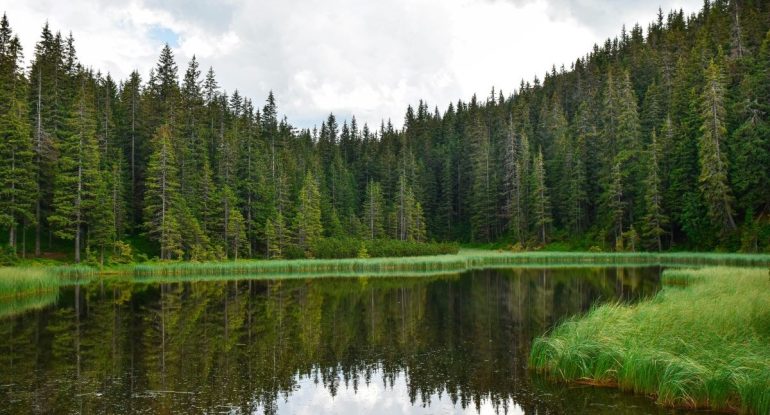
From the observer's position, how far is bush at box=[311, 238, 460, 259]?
66250 millimetres

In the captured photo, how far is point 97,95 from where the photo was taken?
281 ft

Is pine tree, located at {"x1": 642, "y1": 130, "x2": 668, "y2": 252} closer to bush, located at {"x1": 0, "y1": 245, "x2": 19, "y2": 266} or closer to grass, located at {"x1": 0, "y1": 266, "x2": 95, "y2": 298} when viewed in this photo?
grass, located at {"x1": 0, "y1": 266, "x2": 95, "y2": 298}

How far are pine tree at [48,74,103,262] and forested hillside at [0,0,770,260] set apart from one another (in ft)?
0.69

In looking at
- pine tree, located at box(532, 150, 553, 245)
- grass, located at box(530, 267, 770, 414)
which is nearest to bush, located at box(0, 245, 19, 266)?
grass, located at box(530, 267, 770, 414)

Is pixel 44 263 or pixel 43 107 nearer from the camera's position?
pixel 44 263

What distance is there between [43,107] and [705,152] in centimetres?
7279

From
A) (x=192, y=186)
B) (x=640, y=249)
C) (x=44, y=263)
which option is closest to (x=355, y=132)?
(x=192, y=186)

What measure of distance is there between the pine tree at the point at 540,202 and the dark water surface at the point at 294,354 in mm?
51334

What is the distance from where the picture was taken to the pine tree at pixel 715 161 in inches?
2270

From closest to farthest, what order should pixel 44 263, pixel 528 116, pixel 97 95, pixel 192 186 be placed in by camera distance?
pixel 44 263
pixel 192 186
pixel 97 95
pixel 528 116

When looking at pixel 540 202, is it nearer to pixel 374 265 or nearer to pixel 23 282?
pixel 374 265

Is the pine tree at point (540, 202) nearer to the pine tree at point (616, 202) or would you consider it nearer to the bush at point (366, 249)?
the pine tree at point (616, 202)

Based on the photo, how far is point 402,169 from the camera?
108 meters

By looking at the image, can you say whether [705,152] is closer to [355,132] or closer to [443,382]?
[443,382]
